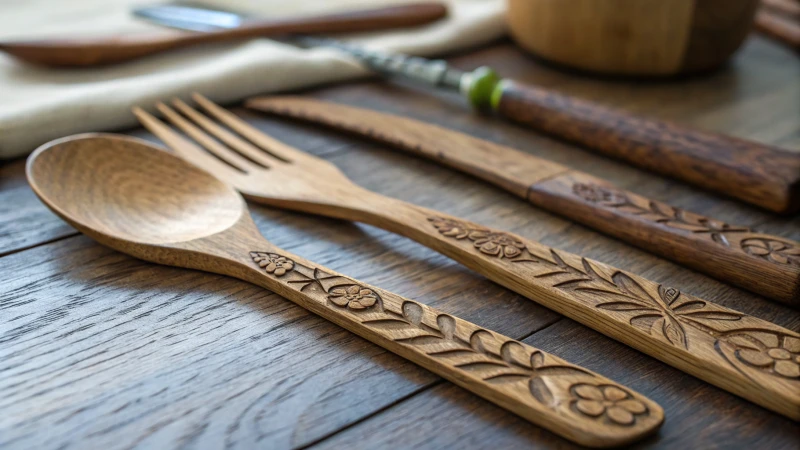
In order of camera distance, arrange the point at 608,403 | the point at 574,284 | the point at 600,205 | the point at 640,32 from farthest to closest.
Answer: the point at 640,32
the point at 600,205
the point at 574,284
the point at 608,403

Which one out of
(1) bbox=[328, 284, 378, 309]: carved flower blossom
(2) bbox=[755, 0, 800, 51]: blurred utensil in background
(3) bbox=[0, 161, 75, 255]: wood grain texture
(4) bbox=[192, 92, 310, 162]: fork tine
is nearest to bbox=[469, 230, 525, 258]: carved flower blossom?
(1) bbox=[328, 284, 378, 309]: carved flower blossom

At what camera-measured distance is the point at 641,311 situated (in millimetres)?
492

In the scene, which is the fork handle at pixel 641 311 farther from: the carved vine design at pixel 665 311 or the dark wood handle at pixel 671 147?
the dark wood handle at pixel 671 147

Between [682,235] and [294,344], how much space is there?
0.33 meters

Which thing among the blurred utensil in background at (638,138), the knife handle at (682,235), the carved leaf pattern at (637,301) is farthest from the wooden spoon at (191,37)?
the carved leaf pattern at (637,301)

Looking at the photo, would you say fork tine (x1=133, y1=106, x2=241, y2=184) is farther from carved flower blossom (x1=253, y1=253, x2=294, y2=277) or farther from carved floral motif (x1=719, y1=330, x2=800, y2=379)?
carved floral motif (x1=719, y1=330, x2=800, y2=379)

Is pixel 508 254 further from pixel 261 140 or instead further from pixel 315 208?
pixel 261 140

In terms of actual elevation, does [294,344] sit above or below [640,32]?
below

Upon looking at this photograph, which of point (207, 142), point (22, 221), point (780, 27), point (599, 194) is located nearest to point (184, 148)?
point (207, 142)

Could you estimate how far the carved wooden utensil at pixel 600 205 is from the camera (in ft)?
1.80

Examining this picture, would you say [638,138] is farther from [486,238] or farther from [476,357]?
[476,357]

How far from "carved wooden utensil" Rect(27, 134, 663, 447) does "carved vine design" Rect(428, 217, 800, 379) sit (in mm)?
72

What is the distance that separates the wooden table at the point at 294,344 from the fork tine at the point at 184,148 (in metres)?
0.06

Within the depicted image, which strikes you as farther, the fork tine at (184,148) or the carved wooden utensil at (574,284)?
the fork tine at (184,148)
